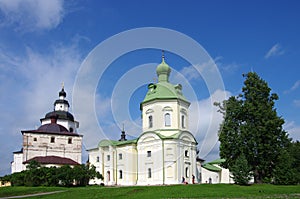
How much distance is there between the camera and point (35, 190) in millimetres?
34000

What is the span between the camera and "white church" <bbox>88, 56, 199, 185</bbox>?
1710 inches

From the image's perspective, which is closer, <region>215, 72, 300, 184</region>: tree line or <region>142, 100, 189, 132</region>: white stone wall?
<region>215, 72, 300, 184</region>: tree line


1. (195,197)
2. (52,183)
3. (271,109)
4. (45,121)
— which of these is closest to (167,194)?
(195,197)

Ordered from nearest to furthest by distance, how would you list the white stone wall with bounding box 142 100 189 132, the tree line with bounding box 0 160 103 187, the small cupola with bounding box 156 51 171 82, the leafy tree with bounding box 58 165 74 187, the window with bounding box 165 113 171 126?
1. the tree line with bounding box 0 160 103 187
2. the leafy tree with bounding box 58 165 74 187
3. the white stone wall with bounding box 142 100 189 132
4. the window with bounding box 165 113 171 126
5. the small cupola with bounding box 156 51 171 82

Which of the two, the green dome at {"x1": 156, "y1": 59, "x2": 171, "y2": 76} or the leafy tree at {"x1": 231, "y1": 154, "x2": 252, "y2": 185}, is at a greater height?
the green dome at {"x1": 156, "y1": 59, "x2": 171, "y2": 76}

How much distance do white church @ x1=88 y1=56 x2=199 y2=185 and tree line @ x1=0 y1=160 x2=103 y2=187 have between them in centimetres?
646

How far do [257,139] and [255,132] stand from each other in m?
0.75

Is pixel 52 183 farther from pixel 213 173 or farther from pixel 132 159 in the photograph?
pixel 213 173

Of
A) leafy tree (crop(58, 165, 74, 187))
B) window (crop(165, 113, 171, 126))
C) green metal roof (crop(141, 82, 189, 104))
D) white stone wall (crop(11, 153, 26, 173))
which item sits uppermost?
green metal roof (crop(141, 82, 189, 104))

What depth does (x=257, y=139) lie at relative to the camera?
116 feet

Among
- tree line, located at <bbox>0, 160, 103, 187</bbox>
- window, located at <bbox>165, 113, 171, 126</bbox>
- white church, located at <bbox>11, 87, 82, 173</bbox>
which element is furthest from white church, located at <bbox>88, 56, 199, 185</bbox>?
white church, located at <bbox>11, 87, 82, 173</bbox>

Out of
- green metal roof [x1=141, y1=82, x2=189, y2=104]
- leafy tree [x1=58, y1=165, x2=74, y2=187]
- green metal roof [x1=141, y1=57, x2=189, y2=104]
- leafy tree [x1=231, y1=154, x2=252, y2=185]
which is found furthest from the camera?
green metal roof [x1=141, y1=57, x2=189, y2=104]

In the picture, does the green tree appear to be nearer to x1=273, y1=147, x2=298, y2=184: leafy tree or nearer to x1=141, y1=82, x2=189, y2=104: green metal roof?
x1=273, y1=147, x2=298, y2=184: leafy tree

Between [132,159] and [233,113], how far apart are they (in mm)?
16507
